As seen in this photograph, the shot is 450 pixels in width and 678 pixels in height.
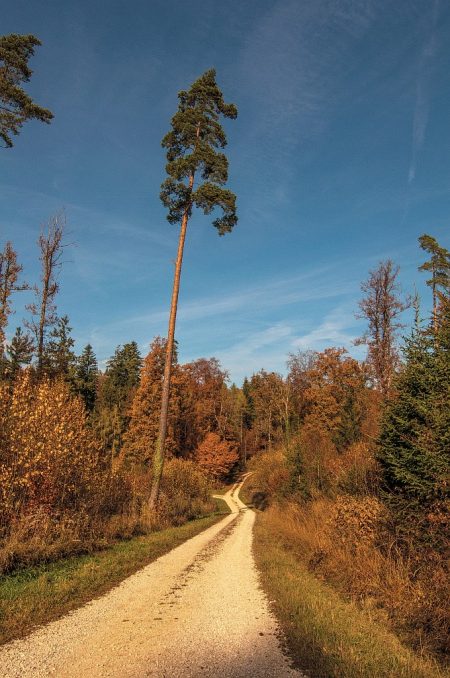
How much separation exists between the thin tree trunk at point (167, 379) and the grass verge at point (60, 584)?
18.5ft

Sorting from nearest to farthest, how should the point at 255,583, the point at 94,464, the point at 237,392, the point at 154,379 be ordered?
the point at 255,583 → the point at 94,464 → the point at 154,379 → the point at 237,392

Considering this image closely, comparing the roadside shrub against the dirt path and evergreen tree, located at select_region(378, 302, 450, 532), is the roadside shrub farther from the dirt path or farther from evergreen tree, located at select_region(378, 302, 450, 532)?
evergreen tree, located at select_region(378, 302, 450, 532)

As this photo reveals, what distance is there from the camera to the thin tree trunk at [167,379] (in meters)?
18.6

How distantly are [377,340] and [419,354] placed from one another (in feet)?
47.1

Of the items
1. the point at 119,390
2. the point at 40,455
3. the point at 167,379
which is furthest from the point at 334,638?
the point at 119,390

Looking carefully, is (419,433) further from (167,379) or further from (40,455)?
(167,379)

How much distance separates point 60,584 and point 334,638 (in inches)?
200

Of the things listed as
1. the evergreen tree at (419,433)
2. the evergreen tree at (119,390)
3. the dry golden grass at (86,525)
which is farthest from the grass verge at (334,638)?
the evergreen tree at (119,390)

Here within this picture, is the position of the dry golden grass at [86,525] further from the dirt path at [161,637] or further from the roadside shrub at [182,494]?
Answer: the dirt path at [161,637]

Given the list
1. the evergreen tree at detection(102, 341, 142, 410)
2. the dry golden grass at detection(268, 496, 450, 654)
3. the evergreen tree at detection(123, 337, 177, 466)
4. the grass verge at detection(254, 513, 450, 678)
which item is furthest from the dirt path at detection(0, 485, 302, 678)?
the evergreen tree at detection(102, 341, 142, 410)

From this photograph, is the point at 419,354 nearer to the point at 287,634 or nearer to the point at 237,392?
the point at 287,634

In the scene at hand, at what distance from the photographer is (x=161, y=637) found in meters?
5.93

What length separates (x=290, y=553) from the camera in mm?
13688

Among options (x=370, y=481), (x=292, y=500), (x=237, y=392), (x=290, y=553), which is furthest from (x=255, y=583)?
(x=237, y=392)
